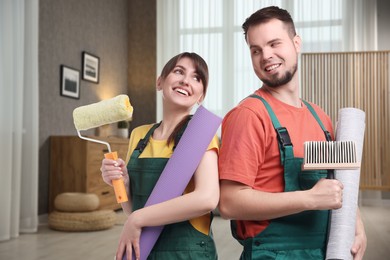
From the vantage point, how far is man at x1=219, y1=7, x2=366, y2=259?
3.34 feet

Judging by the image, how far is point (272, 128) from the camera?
3.50ft

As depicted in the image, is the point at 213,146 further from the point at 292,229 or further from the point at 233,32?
the point at 233,32

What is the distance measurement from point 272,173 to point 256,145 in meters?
0.07

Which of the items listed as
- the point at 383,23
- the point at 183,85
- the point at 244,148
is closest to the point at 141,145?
the point at 183,85

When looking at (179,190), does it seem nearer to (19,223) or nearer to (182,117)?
(182,117)

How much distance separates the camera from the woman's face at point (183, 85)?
1308mm

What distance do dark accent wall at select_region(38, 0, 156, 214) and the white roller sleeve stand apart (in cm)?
458

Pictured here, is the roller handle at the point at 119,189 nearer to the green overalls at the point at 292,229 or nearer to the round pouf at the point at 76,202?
the green overalls at the point at 292,229

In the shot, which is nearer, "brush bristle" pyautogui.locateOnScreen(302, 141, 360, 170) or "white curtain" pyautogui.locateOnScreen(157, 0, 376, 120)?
"brush bristle" pyautogui.locateOnScreen(302, 141, 360, 170)

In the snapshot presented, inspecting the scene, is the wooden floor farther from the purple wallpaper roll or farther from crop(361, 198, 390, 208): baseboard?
the purple wallpaper roll

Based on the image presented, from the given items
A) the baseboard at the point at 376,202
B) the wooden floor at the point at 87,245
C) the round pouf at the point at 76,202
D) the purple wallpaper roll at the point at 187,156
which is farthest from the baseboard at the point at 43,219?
the purple wallpaper roll at the point at 187,156

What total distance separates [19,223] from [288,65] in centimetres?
431

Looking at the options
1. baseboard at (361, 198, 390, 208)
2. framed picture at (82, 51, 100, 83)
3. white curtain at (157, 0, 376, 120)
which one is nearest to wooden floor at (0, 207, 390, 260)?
baseboard at (361, 198, 390, 208)

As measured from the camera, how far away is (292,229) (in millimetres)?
1058
